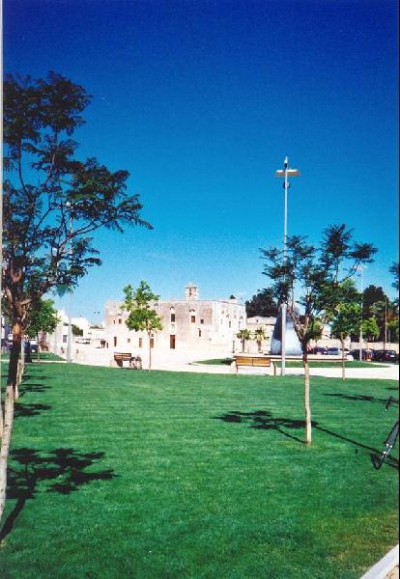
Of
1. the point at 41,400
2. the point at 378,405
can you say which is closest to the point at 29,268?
the point at 41,400

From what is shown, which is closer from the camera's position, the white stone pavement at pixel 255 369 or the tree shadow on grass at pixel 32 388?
the tree shadow on grass at pixel 32 388

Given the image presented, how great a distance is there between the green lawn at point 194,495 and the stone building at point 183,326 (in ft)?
175

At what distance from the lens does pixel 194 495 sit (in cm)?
646

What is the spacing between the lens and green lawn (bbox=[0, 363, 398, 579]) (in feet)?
15.3

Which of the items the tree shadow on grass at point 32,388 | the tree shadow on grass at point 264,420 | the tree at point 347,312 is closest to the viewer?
the tree at point 347,312

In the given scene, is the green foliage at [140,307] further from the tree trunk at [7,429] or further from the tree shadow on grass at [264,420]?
the tree trunk at [7,429]

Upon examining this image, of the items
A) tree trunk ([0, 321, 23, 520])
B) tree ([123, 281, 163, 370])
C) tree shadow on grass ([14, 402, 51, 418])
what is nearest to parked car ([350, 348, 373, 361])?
tree ([123, 281, 163, 370])

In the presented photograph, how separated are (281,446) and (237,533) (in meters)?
4.09

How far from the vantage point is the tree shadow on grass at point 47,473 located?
634cm

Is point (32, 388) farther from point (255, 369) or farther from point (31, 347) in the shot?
point (31, 347)

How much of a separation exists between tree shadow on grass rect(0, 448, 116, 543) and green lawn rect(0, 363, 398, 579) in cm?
2

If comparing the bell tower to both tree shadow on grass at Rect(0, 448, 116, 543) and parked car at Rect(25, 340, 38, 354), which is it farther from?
tree shadow on grass at Rect(0, 448, 116, 543)

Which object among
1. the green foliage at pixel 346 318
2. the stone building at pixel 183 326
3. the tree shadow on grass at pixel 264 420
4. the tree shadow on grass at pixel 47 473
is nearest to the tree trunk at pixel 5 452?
the tree shadow on grass at pixel 47 473

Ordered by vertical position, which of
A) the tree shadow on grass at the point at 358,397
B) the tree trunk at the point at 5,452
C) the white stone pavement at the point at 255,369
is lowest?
the white stone pavement at the point at 255,369
